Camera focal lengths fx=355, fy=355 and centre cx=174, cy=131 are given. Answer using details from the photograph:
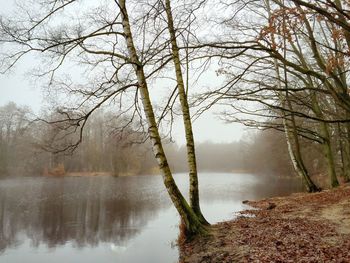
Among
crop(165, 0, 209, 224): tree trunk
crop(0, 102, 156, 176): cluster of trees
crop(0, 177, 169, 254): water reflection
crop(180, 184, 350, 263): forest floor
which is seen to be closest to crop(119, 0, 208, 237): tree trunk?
crop(180, 184, 350, 263): forest floor

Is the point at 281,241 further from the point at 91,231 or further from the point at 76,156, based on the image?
the point at 76,156

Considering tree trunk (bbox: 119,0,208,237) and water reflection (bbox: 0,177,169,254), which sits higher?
tree trunk (bbox: 119,0,208,237)

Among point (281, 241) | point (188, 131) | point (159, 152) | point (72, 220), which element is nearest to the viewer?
point (281, 241)

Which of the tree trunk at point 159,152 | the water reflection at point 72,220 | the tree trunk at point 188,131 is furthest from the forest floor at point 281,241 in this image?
the water reflection at point 72,220

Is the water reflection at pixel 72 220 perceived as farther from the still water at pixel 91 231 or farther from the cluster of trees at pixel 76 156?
the cluster of trees at pixel 76 156

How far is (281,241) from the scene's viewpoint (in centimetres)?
748

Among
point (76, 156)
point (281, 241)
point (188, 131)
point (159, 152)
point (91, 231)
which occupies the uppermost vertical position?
point (76, 156)

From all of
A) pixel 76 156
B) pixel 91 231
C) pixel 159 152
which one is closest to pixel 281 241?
pixel 159 152

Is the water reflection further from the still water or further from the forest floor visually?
the forest floor

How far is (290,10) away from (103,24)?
14.8 feet

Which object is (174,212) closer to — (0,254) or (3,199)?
(0,254)

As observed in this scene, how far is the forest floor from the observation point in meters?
6.40

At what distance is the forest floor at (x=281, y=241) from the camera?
6402 millimetres

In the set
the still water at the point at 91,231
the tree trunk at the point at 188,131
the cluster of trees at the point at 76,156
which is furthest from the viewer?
the cluster of trees at the point at 76,156
